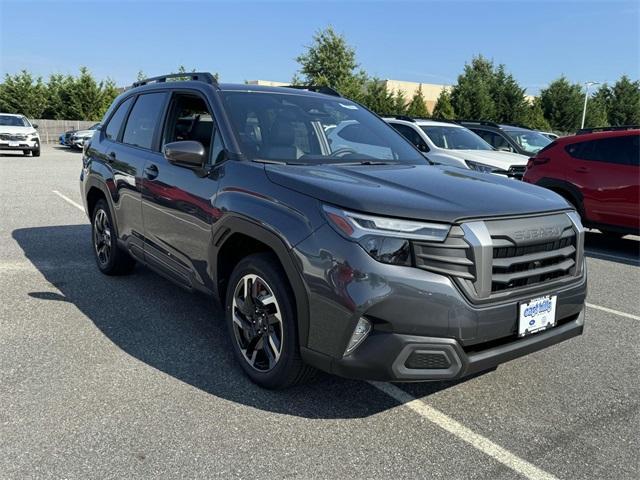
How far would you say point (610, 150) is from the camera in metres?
7.87

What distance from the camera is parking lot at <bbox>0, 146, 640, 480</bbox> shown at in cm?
261

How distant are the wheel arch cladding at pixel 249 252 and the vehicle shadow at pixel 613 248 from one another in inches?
229

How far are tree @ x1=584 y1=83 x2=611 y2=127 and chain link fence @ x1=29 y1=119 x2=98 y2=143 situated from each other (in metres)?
38.5

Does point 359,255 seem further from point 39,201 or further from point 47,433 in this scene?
point 39,201

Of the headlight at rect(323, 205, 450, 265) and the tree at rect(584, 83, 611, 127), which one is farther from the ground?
the tree at rect(584, 83, 611, 127)

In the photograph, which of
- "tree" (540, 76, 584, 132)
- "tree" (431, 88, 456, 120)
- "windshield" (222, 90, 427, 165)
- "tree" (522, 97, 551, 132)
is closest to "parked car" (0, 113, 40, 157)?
"windshield" (222, 90, 427, 165)

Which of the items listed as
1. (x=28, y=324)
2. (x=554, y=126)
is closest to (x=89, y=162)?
(x=28, y=324)

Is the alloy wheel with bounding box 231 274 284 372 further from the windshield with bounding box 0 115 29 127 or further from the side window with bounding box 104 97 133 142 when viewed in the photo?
the windshield with bounding box 0 115 29 127

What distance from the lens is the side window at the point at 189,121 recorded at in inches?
157

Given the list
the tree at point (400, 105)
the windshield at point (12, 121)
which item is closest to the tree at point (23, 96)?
the windshield at point (12, 121)

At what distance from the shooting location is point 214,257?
11.5ft

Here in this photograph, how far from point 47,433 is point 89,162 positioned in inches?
140

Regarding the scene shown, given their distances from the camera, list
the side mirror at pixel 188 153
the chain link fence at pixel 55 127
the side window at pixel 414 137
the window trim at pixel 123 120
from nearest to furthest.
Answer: the side mirror at pixel 188 153, the window trim at pixel 123 120, the side window at pixel 414 137, the chain link fence at pixel 55 127

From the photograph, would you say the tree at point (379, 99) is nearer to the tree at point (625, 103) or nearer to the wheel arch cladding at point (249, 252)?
the tree at point (625, 103)
